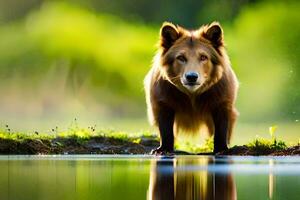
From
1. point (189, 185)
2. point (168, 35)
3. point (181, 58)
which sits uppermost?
point (168, 35)

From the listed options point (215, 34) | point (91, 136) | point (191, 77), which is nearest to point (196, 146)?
point (91, 136)

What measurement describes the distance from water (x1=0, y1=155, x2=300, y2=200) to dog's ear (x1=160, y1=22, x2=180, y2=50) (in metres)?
1.15

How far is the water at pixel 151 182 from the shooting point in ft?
6.32

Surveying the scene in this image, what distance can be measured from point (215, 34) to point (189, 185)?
204cm

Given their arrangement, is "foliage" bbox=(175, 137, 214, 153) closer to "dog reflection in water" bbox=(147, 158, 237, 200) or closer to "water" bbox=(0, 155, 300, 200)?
"water" bbox=(0, 155, 300, 200)

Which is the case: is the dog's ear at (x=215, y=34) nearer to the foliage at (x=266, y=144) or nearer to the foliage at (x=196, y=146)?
the foliage at (x=266, y=144)

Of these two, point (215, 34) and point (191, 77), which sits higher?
point (215, 34)

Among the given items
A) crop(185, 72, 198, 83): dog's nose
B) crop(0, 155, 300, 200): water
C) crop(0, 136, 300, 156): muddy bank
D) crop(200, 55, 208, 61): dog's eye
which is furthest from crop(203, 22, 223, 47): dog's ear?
crop(0, 155, 300, 200): water

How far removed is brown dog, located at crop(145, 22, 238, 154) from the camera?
395 centimetres

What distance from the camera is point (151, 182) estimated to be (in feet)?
7.33

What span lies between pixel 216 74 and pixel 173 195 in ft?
7.17

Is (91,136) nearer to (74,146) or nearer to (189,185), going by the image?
(74,146)

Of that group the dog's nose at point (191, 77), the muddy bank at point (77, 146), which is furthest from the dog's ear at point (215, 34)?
the muddy bank at point (77, 146)

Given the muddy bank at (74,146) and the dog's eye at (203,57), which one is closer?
the dog's eye at (203,57)
